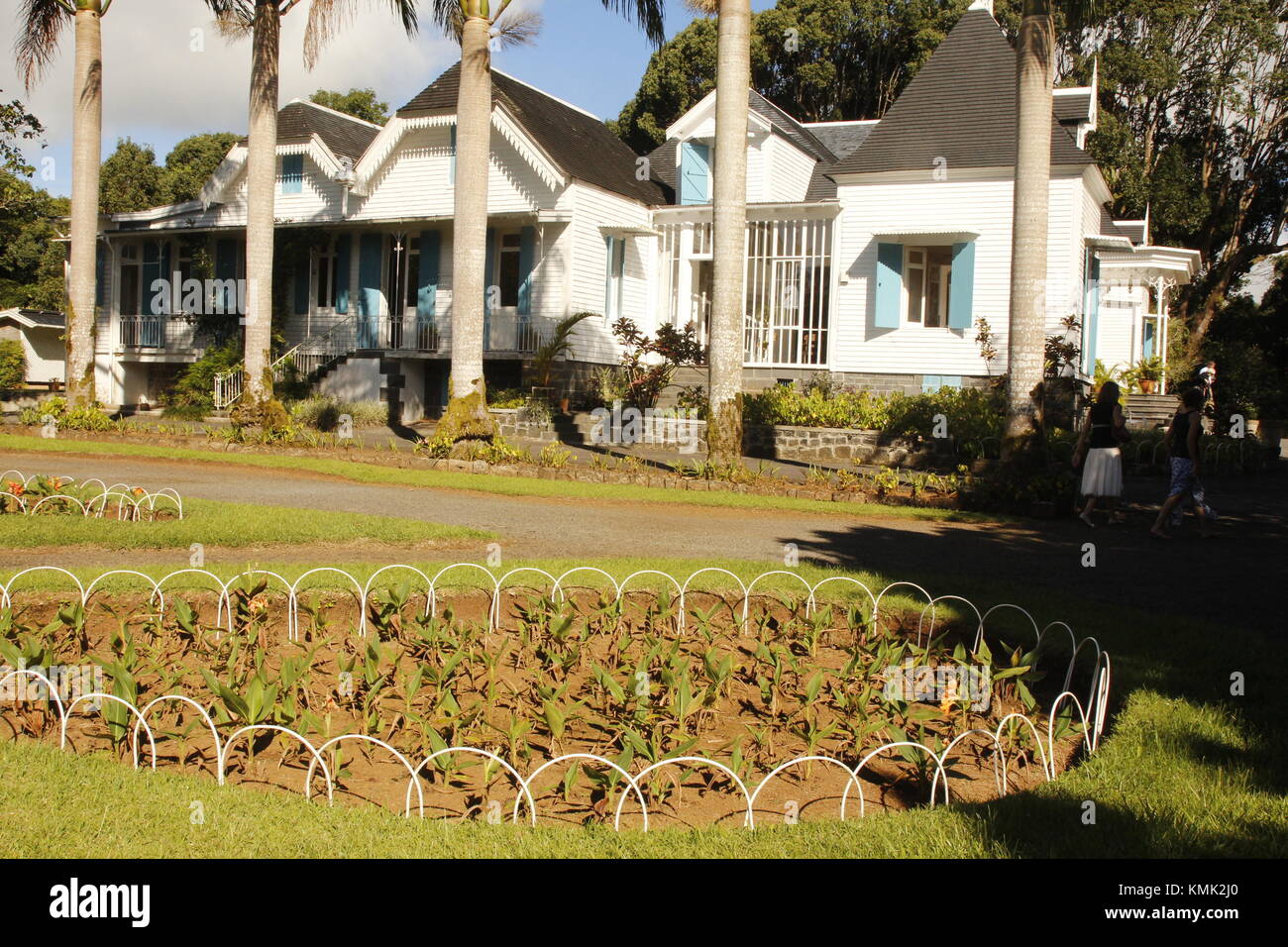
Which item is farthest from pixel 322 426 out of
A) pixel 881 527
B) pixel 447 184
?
pixel 881 527

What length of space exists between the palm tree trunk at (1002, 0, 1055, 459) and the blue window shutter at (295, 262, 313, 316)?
2015 cm

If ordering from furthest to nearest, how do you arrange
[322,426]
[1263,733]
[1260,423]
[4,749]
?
[1260,423]
[322,426]
[1263,733]
[4,749]

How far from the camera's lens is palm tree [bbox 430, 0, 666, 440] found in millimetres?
17750

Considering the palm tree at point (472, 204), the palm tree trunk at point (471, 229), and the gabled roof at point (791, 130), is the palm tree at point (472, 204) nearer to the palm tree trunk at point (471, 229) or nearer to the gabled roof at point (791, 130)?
the palm tree trunk at point (471, 229)

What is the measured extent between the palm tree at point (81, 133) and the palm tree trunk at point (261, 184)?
4.63 metres

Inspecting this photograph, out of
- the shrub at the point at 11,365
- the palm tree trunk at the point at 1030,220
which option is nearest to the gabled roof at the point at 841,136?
the palm tree trunk at the point at 1030,220

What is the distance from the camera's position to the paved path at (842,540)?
9.68 metres

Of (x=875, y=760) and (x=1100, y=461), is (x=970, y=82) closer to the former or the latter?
(x=1100, y=461)

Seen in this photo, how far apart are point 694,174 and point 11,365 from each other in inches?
846

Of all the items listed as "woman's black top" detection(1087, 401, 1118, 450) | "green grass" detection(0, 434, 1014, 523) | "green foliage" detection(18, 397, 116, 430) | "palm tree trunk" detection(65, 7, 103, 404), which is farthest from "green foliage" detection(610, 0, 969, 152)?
"woman's black top" detection(1087, 401, 1118, 450)

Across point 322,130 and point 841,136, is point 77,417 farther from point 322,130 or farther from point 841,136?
point 841,136

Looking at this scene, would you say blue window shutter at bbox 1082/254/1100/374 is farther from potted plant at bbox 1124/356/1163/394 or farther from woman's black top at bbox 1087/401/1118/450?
woman's black top at bbox 1087/401/1118/450

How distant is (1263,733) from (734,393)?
11.2 metres

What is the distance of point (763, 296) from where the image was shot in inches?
1022
